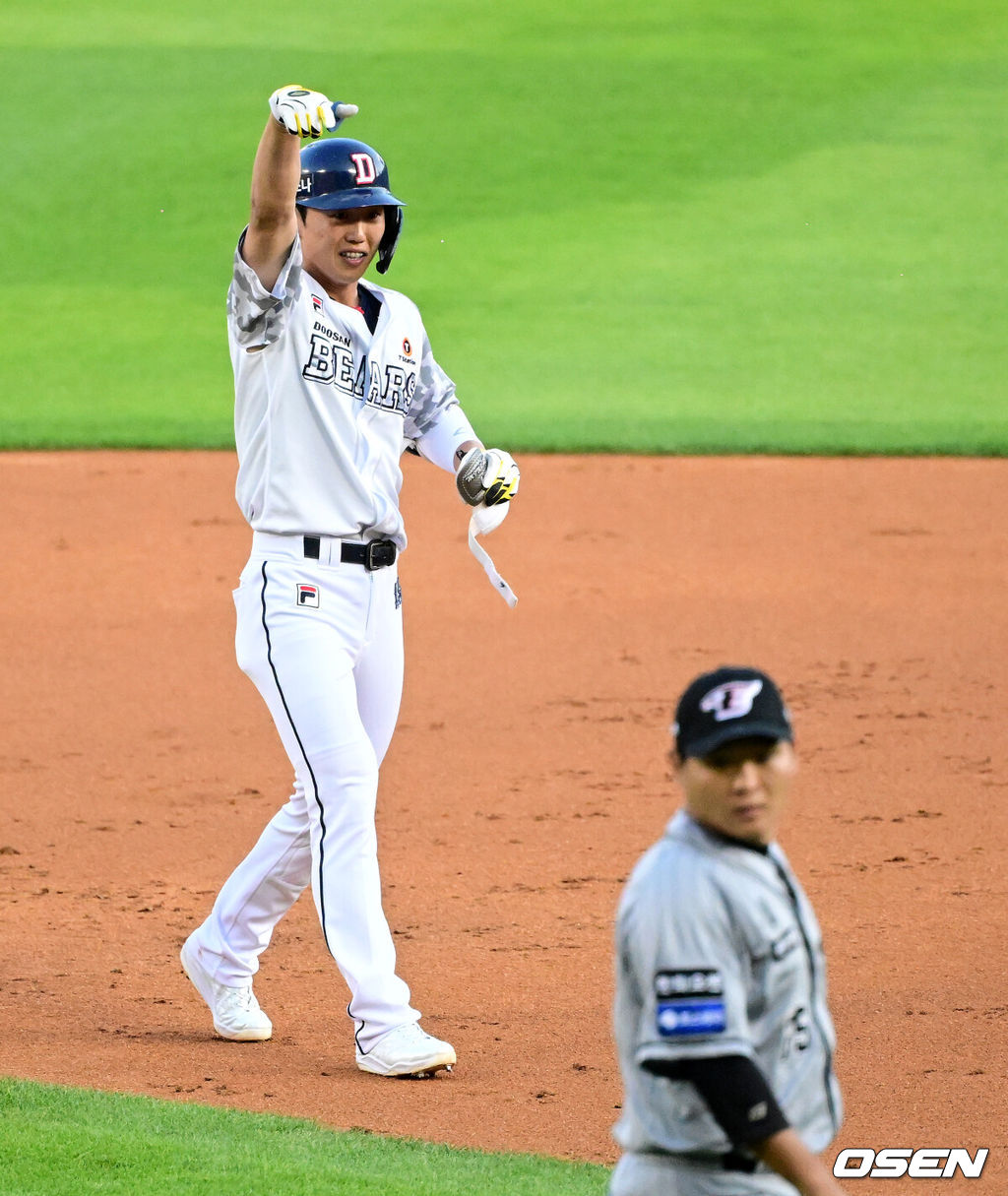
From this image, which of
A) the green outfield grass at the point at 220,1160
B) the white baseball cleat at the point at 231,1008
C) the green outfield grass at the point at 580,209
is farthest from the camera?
the green outfield grass at the point at 580,209

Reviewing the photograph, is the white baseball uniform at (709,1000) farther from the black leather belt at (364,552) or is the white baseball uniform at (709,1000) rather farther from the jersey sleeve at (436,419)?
the jersey sleeve at (436,419)

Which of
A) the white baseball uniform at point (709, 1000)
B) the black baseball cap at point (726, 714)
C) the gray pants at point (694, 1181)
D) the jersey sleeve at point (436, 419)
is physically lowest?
the gray pants at point (694, 1181)

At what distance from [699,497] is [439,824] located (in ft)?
19.0

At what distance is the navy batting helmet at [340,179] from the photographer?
4.87 metres

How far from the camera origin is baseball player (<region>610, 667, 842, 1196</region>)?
2303 mm

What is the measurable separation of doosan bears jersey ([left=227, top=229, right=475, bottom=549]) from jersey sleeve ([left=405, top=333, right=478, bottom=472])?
0.34m

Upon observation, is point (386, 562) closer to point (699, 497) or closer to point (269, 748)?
point (269, 748)

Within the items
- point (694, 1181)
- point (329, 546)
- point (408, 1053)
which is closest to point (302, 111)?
point (329, 546)

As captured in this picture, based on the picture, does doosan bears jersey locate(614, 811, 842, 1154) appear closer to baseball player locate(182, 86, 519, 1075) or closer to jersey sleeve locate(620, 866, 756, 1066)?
jersey sleeve locate(620, 866, 756, 1066)

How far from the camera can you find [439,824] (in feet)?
23.7

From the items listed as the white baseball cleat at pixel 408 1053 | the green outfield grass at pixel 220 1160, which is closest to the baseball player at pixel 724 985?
the green outfield grass at pixel 220 1160

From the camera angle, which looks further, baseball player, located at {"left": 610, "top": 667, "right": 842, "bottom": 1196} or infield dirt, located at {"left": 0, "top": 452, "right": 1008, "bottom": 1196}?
infield dirt, located at {"left": 0, "top": 452, "right": 1008, "bottom": 1196}

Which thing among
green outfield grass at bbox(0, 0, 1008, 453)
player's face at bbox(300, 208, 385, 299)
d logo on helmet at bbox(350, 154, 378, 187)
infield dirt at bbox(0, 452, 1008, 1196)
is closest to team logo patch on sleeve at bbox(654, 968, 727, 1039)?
infield dirt at bbox(0, 452, 1008, 1196)

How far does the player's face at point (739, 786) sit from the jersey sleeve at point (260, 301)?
2572mm
